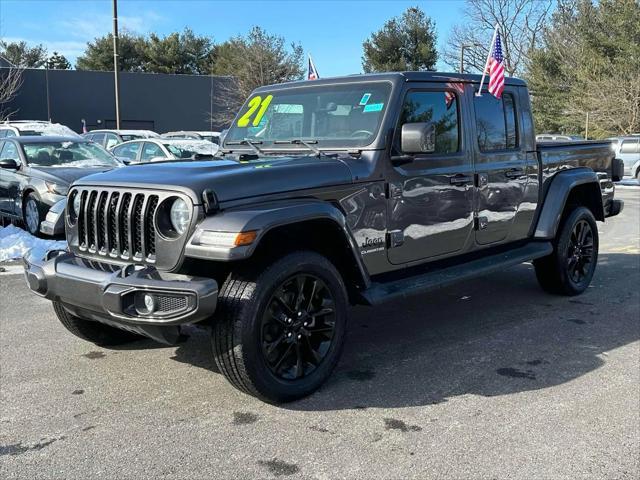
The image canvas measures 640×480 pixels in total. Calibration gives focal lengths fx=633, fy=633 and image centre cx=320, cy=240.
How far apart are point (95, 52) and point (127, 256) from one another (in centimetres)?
6138

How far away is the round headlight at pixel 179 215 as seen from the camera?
135 inches

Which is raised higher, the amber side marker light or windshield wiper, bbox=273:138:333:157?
windshield wiper, bbox=273:138:333:157

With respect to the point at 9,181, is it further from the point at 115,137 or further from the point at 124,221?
the point at 115,137

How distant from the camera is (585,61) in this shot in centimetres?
3844

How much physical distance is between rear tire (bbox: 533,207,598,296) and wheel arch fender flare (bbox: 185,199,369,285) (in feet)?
10.5

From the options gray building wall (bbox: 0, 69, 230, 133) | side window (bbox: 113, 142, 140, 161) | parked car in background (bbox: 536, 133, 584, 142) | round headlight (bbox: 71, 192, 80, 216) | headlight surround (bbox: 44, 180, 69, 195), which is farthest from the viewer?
gray building wall (bbox: 0, 69, 230, 133)

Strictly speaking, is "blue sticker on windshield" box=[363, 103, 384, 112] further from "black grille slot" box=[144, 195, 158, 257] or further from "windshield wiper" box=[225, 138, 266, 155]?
"black grille slot" box=[144, 195, 158, 257]

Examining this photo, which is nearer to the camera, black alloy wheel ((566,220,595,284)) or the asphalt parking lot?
the asphalt parking lot

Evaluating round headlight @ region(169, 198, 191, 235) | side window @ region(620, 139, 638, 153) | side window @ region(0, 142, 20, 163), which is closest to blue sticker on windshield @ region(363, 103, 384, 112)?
round headlight @ region(169, 198, 191, 235)

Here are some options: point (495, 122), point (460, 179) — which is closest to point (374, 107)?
point (460, 179)

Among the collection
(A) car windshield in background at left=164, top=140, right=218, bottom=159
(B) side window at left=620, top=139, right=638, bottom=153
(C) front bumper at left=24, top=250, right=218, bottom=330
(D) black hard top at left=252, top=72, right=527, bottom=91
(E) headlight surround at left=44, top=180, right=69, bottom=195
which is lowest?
(C) front bumper at left=24, top=250, right=218, bottom=330

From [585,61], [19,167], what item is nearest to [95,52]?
[585,61]

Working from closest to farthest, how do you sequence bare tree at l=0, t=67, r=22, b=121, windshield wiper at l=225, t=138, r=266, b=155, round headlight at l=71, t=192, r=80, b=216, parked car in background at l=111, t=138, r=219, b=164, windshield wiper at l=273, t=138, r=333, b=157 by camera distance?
round headlight at l=71, t=192, r=80, b=216 → windshield wiper at l=273, t=138, r=333, b=157 → windshield wiper at l=225, t=138, r=266, b=155 → parked car in background at l=111, t=138, r=219, b=164 → bare tree at l=0, t=67, r=22, b=121

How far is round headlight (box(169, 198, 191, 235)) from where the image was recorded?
11.3 ft
